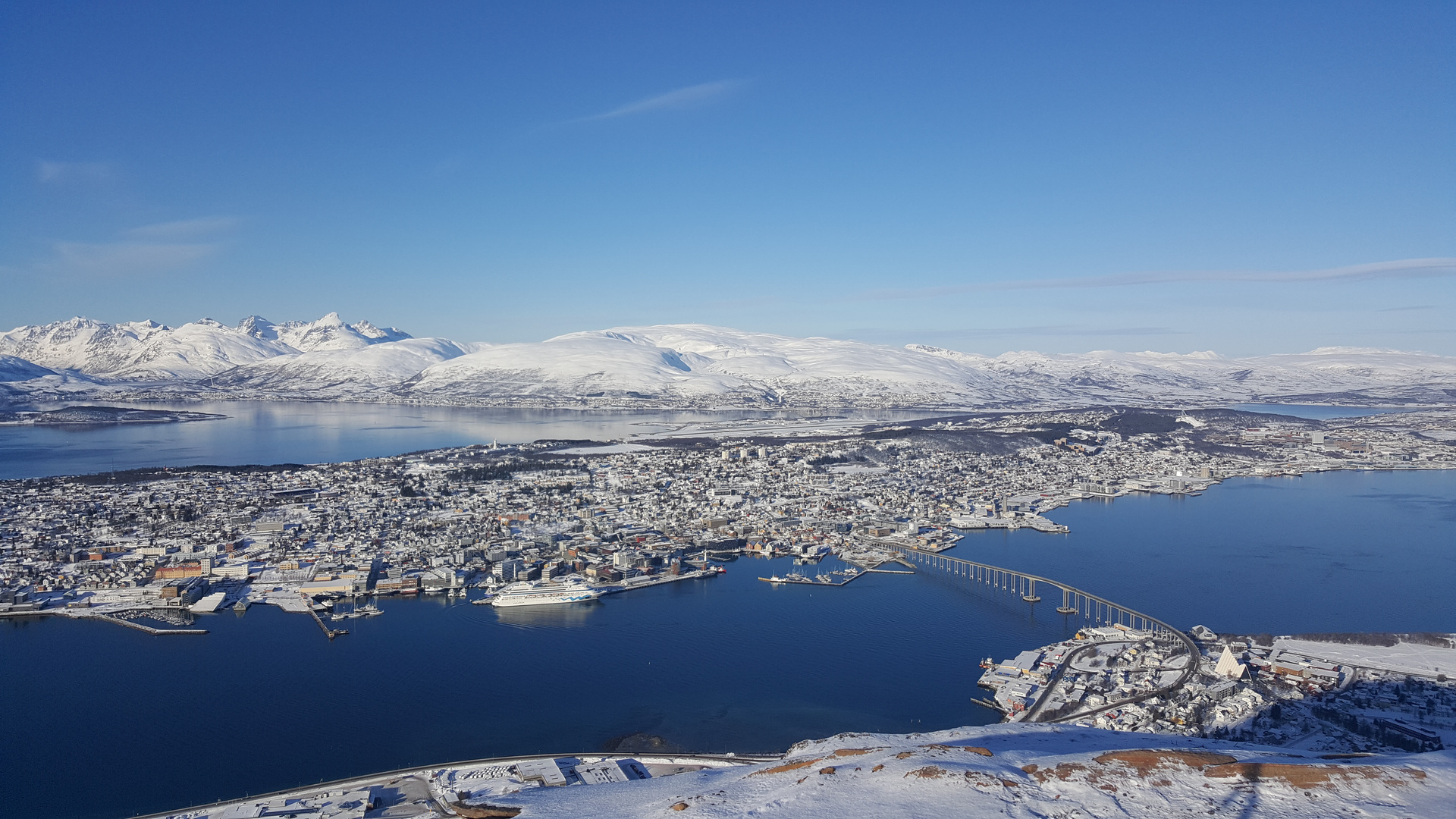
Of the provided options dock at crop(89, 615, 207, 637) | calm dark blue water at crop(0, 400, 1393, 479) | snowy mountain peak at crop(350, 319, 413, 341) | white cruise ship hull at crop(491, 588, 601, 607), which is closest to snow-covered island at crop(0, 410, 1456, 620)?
dock at crop(89, 615, 207, 637)

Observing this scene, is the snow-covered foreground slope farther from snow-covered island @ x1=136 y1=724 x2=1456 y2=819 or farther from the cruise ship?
the cruise ship

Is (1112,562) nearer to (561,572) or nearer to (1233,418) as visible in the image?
(561,572)

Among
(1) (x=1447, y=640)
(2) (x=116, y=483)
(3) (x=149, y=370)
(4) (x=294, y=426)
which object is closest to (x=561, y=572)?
(1) (x=1447, y=640)

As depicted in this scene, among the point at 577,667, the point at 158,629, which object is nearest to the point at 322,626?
the point at 158,629

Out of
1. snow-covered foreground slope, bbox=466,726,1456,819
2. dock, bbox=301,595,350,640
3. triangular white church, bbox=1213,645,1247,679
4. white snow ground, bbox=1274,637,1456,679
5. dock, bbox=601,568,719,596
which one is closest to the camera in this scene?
snow-covered foreground slope, bbox=466,726,1456,819

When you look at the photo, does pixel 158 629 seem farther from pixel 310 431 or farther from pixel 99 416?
pixel 99 416

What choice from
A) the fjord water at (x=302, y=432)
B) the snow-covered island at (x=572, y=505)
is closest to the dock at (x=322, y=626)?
the snow-covered island at (x=572, y=505)

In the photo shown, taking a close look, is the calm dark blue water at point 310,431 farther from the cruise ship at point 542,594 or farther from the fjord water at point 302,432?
the cruise ship at point 542,594
